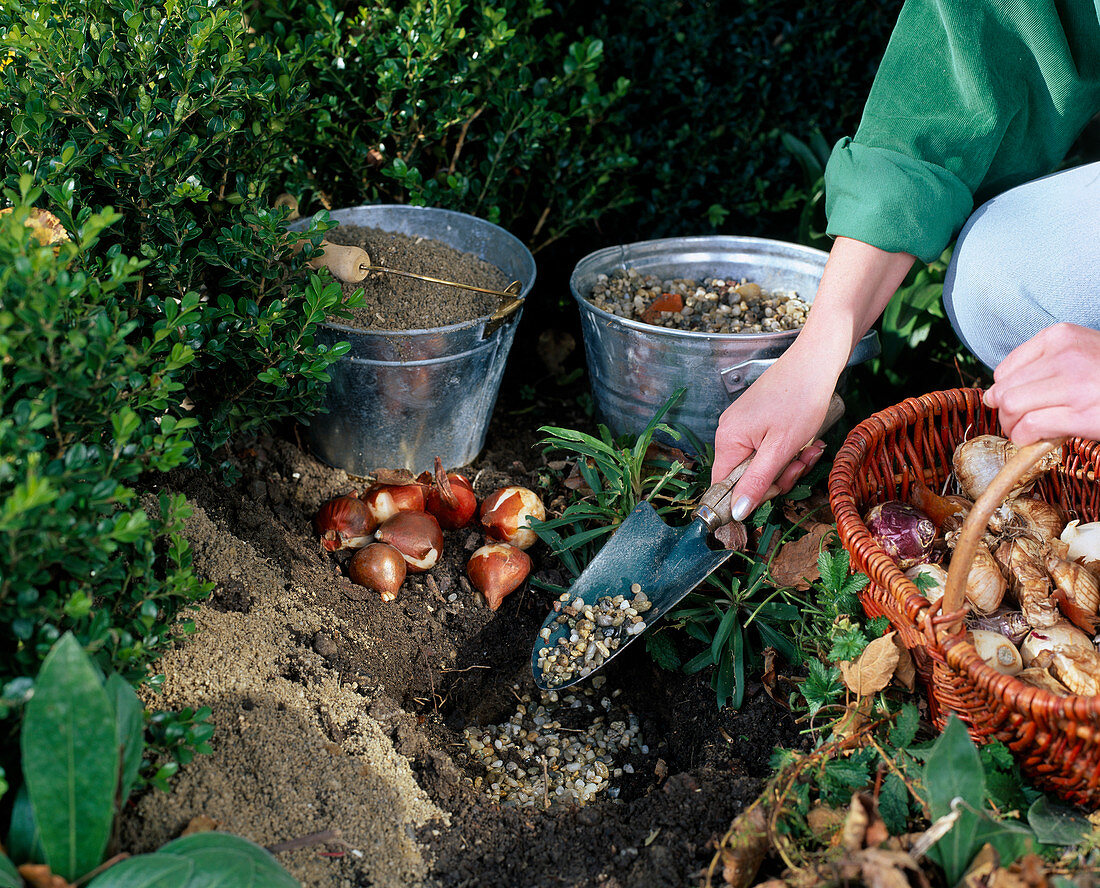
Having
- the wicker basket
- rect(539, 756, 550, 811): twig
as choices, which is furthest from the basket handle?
rect(539, 756, 550, 811): twig

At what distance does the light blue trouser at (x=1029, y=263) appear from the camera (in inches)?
67.0

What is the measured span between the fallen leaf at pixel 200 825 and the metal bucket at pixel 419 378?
41.5 inches

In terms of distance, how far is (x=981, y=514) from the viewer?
1.22 metres

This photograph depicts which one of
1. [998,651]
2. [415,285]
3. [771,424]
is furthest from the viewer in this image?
[415,285]

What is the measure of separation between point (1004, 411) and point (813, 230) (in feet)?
4.96

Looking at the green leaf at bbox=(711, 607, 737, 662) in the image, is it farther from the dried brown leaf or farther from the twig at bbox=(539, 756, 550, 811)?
the dried brown leaf

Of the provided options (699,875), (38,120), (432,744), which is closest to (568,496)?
(432,744)

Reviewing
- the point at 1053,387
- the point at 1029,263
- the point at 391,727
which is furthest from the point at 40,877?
the point at 1029,263

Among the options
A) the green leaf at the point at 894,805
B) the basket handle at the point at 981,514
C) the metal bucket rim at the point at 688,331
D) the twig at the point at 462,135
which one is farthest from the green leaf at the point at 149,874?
the twig at the point at 462,135

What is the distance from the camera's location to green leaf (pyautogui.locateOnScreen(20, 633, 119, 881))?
3.25 ft

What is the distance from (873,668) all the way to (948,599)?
195mm

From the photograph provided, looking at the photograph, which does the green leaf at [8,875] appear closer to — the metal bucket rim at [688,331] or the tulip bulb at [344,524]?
the tulip bulb at [344,524]

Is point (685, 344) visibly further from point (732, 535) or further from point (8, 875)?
point (8, 875)

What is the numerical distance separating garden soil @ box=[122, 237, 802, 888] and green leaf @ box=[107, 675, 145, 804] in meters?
0.14
